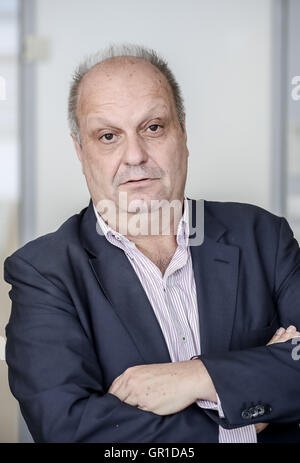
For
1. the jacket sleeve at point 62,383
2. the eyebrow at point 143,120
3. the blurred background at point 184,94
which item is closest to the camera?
the jacket sleeve at point 62,383

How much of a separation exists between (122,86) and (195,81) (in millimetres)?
830

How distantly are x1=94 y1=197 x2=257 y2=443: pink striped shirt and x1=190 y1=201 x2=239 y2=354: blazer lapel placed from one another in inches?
1.2

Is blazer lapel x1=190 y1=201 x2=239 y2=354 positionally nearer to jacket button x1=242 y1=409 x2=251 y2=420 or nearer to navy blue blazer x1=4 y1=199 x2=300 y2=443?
navy blue blazer x1=4 y1=199 x2=300 y2=443

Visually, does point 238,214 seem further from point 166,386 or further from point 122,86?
point 166,386

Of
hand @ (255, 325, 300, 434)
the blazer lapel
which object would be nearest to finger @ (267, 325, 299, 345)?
hand @ (255, 325, 300, 434)

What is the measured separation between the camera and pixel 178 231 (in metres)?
1.80

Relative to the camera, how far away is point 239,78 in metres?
2.49

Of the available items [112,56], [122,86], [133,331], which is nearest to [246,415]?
[133,331]

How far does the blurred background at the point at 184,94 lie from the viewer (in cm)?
232

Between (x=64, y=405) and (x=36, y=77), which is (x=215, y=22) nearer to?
(x=36, y=77)

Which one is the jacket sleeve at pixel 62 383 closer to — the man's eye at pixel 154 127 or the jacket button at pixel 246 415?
the jacket button at pixel 246 415

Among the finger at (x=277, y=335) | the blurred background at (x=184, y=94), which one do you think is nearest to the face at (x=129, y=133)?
the finger at (x=277, y=335)

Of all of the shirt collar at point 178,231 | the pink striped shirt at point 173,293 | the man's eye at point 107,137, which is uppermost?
the man's eye at point 107,137

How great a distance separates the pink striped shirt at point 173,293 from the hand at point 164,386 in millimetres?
198
